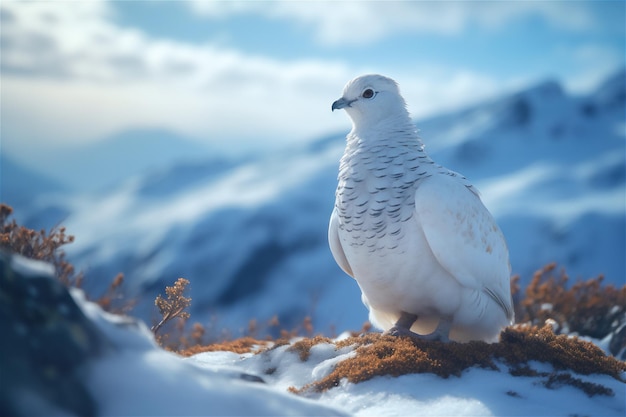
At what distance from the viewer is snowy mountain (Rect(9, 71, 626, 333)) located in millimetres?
32406

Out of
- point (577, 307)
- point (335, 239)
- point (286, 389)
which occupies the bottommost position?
point (286, 389)

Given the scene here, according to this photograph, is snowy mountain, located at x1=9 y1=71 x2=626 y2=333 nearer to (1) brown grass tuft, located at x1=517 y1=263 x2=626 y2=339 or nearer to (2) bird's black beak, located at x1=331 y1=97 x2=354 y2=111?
(1) brown grass tuft, located at x1=517 y1=263 x2=626 y2=339

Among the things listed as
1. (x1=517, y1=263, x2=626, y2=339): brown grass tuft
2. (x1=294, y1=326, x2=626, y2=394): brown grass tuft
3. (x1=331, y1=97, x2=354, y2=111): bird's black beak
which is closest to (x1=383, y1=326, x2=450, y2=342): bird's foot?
(x1=294, y1=326, x2=626, y2=394): brown grass tuft

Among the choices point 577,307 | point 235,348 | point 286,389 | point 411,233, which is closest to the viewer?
point 286,389

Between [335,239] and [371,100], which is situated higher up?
[371,100]

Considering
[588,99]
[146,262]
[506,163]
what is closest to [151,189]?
[146,262]

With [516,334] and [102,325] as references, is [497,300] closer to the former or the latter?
[516,334]

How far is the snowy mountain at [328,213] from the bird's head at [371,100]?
2212 cm

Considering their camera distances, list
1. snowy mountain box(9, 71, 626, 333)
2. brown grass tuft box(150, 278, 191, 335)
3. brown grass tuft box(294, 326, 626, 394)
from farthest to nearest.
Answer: snowy mountain box(9, 71, 626, 333), brown grass tuft box(150, 278, 191, 335), brown grass tuft box(294, 326, 626, 394)

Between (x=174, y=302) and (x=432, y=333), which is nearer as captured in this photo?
(x=174, y=302)

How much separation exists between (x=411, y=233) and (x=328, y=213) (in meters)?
34.9

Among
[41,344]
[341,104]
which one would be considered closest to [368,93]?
[341,104]

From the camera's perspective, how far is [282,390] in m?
3.39

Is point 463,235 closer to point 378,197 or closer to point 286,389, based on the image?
point 378,197
